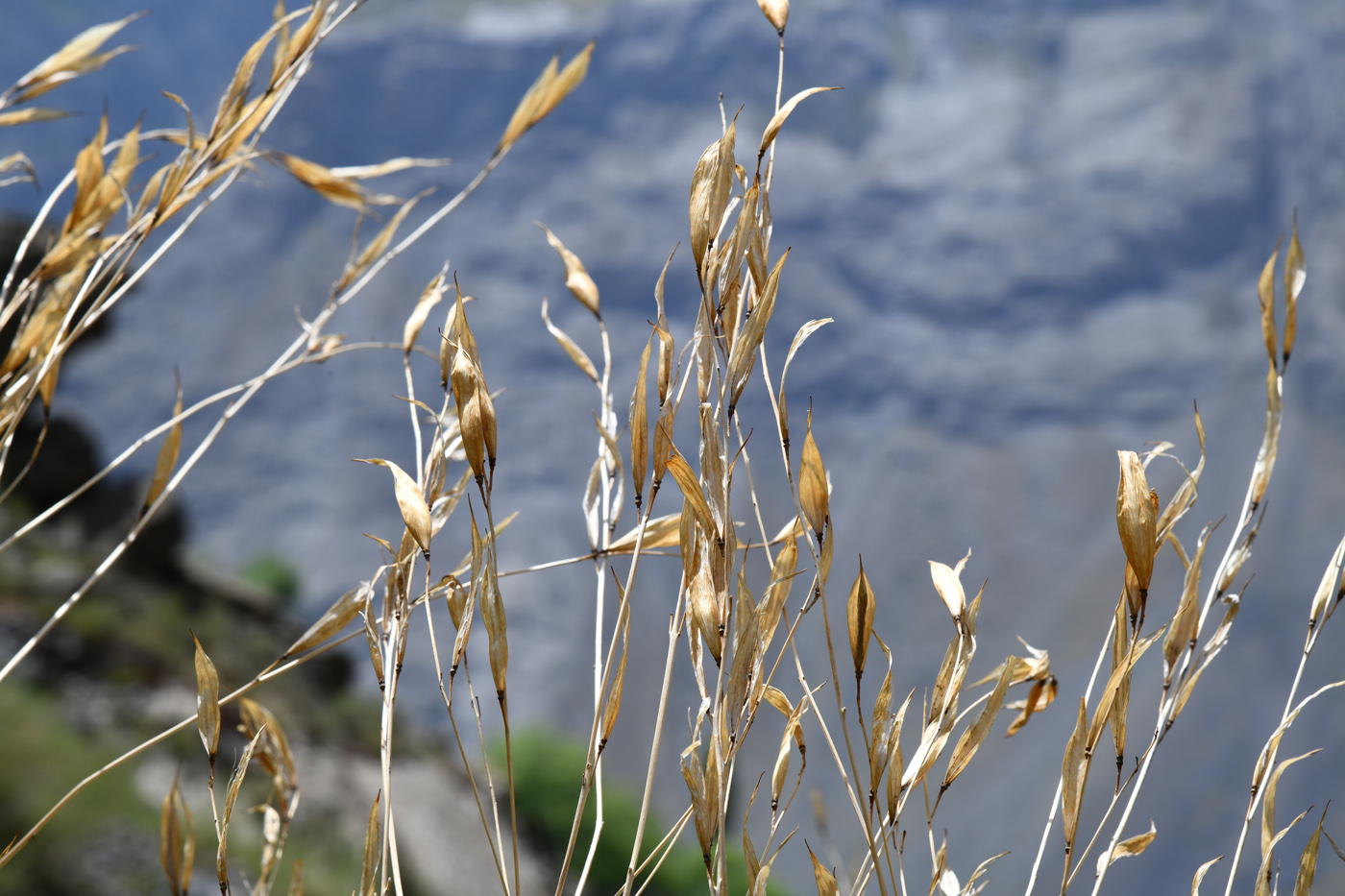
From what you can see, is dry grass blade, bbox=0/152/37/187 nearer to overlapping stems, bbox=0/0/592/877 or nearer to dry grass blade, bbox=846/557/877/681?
overlapping stems, bbox=0/0/592/877

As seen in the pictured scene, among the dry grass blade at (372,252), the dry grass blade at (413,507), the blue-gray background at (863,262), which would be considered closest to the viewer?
the dry grass blade at (413,507)

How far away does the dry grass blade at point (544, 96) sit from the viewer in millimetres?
226

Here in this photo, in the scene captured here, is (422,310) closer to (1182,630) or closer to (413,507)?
(413,507)

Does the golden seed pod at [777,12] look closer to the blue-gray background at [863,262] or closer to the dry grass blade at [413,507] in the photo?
the dry grass blade at [413,507]

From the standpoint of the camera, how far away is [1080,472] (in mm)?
9969

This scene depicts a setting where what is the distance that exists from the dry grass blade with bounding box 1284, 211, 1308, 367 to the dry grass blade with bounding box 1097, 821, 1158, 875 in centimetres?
10

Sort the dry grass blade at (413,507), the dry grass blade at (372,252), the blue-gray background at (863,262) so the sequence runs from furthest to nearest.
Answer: the blue-gray background at (863,262) → the dry grass blade at (372,252) → the dry grass blade at (413,507)

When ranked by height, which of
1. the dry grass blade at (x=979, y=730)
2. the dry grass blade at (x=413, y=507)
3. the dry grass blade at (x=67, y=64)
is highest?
the dry grass blade at (x=67, y=64)

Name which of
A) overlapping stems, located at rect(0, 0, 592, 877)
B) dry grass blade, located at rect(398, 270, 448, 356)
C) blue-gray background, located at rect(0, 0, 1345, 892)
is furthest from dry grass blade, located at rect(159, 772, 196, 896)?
blue-gray background, located at rect(0, 0, 1345, 892)

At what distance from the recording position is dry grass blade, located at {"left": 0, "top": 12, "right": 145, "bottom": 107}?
0.23 meters

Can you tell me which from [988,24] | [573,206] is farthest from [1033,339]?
[573,206]

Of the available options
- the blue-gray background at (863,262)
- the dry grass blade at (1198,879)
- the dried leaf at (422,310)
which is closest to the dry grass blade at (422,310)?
the dried leaf at (422,310)

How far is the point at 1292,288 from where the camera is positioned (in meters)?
0.16

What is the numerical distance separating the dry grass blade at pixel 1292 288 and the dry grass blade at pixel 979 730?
3.3 inches
